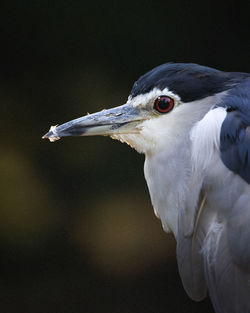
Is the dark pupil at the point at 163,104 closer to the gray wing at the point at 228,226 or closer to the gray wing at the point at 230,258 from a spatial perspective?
the gray wing at the point at 228,226

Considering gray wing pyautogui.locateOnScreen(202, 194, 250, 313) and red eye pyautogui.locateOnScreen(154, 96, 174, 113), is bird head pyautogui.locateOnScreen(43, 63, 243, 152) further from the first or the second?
gray wing pyautogui.locateOnScreen(202, 194, 250, 313)

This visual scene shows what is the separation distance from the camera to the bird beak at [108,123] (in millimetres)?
1230

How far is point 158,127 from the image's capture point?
1.22 meters

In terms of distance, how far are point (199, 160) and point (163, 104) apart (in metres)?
0.18

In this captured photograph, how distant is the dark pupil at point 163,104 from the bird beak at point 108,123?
50 millimetres

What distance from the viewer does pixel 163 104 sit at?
121cm

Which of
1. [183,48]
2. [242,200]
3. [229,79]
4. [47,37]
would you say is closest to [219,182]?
[242,200]

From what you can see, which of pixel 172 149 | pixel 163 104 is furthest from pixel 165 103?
pixel 172 149

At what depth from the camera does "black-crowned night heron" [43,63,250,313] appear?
3.54ft

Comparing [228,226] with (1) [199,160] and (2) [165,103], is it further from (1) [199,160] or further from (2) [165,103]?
(2) [165,103]

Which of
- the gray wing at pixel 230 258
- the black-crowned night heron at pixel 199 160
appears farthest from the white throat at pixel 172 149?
the gray wing at pixel 230 258

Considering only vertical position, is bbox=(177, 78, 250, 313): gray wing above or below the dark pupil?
Answer: below

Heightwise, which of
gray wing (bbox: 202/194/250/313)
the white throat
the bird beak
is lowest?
gray wing (bbox: 202/194/250/313)

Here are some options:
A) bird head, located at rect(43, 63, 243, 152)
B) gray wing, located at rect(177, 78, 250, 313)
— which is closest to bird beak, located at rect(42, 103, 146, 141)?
bird head, located at rect(43, 63, 243, 152)
